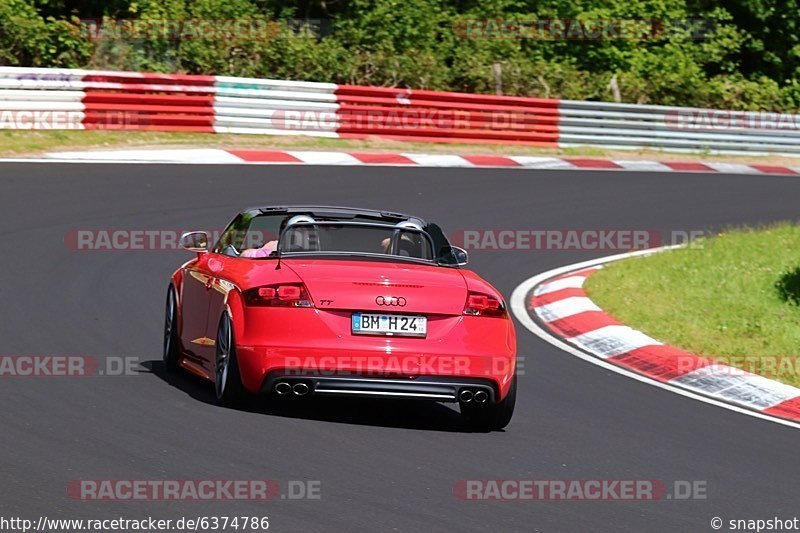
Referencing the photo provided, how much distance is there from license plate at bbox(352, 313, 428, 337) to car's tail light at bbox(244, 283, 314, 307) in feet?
0.93

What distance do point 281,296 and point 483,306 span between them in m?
1.14

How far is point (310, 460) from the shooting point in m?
6.98

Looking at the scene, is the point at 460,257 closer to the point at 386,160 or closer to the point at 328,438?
the point at 328,438

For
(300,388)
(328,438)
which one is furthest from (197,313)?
(328,438)

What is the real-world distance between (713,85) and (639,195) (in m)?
11.6

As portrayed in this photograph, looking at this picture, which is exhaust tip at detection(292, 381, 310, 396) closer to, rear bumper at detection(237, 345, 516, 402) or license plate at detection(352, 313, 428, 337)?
rear bumper at detection(237, 345, 516, 402)

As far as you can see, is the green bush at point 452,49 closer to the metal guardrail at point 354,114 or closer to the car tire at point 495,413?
the metal guardrail at point 354,114

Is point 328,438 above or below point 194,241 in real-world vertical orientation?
below

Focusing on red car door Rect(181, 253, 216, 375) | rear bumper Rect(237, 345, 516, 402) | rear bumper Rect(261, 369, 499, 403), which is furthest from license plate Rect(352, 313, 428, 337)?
red car door Rect(181, 253, 216, 375)

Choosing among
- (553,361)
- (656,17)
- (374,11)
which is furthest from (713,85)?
(553,361)

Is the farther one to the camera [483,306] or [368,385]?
[483,306]

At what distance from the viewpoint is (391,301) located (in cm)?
793

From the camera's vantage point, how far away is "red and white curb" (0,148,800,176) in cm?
2058

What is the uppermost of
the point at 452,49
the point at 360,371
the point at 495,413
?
the point at 452,49
